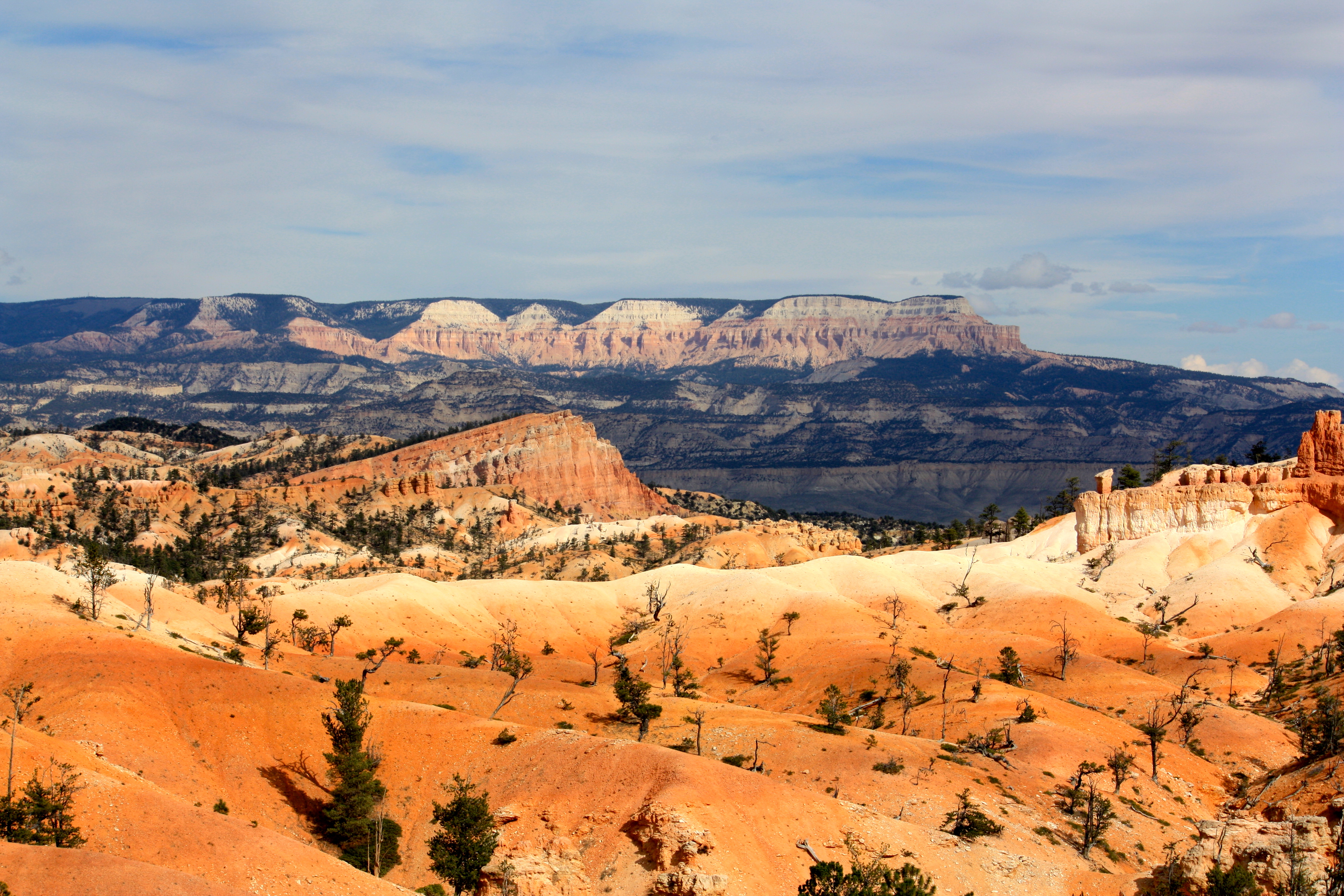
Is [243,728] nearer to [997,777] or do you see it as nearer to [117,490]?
[997,777]

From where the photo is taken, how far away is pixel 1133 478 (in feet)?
532

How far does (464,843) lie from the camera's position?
41250 millimetres

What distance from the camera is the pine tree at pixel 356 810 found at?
44781mm

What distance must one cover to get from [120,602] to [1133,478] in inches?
5745

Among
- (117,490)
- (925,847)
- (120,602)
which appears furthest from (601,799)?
(117,490)

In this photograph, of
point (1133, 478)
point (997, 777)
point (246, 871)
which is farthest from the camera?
point (1133, 478)

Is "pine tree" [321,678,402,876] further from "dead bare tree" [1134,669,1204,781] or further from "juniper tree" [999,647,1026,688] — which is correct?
"juniper tree" [999,647,1026,688]

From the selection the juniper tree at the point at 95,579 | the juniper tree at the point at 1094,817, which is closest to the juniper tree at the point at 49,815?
the juniper tree at the point at 95,579

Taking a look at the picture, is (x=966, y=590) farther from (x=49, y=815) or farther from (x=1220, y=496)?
(x=49, y=815)

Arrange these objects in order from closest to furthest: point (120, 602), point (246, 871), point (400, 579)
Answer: point (246, 871) < point (120, 602) < point (400, 579)

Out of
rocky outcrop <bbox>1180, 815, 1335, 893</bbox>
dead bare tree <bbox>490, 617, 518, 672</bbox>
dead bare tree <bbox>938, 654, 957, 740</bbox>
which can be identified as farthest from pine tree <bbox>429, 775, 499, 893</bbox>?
dead bare tree <bbox>490, 617, 518, 672</bbox>

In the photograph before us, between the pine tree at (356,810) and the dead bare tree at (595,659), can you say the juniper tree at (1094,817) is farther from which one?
the dead bare tree at (595,659)

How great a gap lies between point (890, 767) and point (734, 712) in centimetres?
1379

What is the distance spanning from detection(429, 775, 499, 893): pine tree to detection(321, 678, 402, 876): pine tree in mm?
2876
